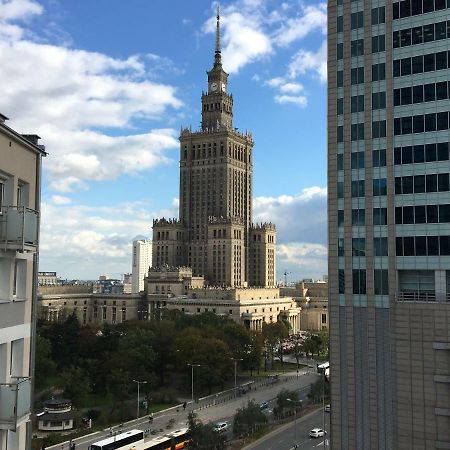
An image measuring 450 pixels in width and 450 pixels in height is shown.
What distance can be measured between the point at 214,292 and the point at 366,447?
451 ft

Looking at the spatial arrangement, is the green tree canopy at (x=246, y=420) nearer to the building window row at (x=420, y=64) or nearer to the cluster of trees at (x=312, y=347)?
the building window row at (x=420, y=64)

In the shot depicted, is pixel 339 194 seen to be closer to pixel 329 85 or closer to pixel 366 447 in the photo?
pixel 329 85

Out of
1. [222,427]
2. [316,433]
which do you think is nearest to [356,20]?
[316,433]

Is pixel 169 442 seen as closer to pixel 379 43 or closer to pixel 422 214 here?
pixel 422 214

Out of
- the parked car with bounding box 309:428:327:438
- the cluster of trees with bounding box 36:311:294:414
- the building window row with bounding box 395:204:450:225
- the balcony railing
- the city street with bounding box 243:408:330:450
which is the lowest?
the city street with bounding box 243:408:330:450

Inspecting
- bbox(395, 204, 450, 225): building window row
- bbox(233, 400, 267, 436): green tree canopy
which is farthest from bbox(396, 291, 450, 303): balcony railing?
bbox(233, 400, 267, 436): green tree canopy

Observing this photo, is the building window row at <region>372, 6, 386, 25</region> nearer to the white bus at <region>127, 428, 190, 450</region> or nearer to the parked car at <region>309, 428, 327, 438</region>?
the parked car at <region>309, 428, 327, 438</region>

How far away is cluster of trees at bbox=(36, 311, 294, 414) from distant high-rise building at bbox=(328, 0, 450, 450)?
44587 mm

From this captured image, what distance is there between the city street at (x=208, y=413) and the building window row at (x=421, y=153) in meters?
45.6

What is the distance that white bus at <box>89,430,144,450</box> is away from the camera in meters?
66.6

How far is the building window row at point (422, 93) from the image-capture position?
6297 cm

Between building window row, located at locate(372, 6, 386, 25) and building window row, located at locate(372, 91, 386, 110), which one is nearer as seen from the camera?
building window row, located at locate(372, 91, 386, 110)

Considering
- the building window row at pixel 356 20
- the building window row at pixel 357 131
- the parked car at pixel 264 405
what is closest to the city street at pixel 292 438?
the parked car at pixel 264 405

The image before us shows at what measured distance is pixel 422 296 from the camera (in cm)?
6309
